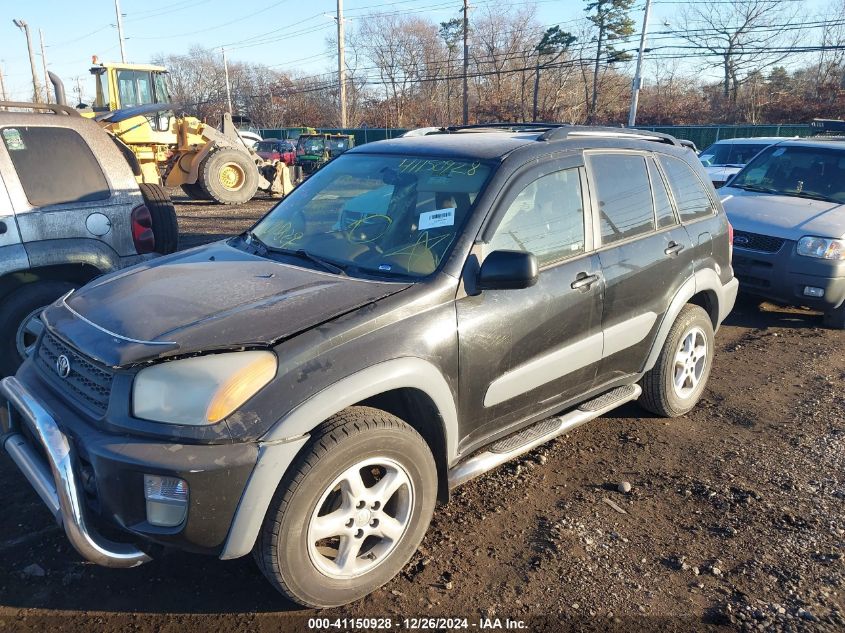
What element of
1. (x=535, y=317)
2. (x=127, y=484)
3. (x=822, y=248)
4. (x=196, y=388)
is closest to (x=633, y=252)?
(x=535, y=317)

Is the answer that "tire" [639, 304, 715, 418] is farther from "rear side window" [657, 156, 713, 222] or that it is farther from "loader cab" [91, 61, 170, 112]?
"loader cab" [91, 61, 170, 112]

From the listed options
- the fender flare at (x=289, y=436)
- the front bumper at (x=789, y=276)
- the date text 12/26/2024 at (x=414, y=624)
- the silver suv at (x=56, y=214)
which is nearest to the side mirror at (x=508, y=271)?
the fender flare at (x=289, y=436)

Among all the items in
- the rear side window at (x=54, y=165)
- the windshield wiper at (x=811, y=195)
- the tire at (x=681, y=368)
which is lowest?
the tire at (x=681, y=368)

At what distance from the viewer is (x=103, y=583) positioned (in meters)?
2.78

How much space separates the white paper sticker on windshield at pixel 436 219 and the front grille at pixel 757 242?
16.2ft

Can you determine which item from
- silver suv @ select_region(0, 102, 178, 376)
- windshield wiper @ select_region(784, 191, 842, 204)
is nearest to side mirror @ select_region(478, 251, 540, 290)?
silver suv @ select_region(0, 102, 178, 376)

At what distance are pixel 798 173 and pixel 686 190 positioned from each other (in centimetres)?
428

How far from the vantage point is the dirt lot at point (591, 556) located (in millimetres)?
2646

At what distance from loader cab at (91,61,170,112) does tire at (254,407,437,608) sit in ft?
58.7

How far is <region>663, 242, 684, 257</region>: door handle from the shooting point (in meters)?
4.01

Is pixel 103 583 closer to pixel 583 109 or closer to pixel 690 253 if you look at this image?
A: pixel 690 253

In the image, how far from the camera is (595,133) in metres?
3.86

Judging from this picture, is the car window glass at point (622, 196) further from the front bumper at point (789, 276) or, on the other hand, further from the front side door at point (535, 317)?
the front bumper at point (789, 276)

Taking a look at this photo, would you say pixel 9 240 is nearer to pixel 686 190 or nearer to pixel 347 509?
pixel 347 509
